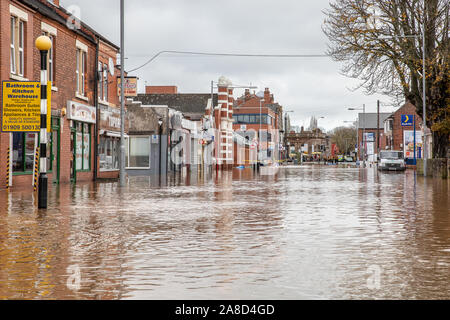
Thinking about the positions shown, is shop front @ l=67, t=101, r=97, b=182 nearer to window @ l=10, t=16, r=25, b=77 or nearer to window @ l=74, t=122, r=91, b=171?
window @ l=74, t=122, r=91, b=171

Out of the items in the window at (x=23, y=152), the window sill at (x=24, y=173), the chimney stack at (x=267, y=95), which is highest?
the chimney stack at (x=267, y=95)

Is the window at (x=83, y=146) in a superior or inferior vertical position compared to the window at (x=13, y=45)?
inferior

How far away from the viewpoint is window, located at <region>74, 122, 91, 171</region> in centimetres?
3072

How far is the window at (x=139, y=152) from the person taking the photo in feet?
159

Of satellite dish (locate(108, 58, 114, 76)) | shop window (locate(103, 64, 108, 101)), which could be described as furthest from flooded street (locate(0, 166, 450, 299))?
satellite dish (locate(108, 58, 114, 76))

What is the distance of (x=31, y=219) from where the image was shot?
1296cm

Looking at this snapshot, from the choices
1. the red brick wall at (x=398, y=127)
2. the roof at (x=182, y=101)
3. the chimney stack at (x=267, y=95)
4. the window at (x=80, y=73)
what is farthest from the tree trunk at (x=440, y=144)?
the chimney stack at (x=267, y=95)

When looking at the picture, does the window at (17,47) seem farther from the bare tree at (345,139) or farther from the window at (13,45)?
the bare tree at (345,139)

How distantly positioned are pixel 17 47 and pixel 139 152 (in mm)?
25203

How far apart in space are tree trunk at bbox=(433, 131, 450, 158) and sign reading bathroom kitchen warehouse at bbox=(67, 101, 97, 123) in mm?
22088
